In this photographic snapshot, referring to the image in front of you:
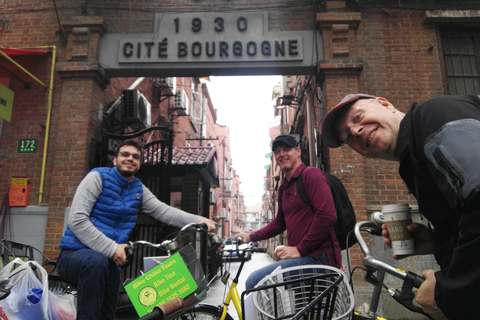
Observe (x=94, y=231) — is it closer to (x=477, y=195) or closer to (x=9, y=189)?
(x=477, y=195)

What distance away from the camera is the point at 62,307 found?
246cm

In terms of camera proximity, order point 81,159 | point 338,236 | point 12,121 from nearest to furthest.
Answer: point 338,236
point 81,159
point 12,121

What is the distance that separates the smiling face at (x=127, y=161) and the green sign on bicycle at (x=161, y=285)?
1.10 meters

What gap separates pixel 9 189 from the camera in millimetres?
6070

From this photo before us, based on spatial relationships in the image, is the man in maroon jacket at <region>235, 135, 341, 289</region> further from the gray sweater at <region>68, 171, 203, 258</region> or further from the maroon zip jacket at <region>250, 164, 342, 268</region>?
the gray sweater at <region>68, 171, 203, 258</region>

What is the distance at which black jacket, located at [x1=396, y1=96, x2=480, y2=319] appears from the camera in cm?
100

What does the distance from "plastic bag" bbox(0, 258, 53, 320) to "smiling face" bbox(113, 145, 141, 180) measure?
962 mm

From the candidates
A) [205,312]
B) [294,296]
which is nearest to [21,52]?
[205,312]

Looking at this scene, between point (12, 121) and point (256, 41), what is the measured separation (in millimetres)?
4968

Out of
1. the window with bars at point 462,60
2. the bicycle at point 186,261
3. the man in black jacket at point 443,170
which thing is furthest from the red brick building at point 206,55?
the man in black jacket at point 443,170

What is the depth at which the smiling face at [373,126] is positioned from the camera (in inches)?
57.7

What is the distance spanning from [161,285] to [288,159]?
1507 mm

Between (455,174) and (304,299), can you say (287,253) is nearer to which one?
(304,299)

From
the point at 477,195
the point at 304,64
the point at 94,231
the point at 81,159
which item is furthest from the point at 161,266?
the point at 304,64
